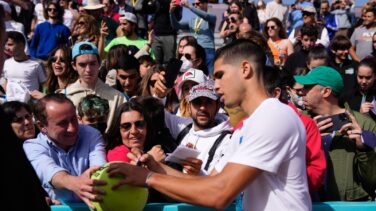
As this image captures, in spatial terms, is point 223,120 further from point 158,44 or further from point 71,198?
point 158,44

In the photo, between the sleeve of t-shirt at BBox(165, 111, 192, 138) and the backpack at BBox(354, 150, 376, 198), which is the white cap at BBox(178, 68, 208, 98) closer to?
the sleeve of t-shirt at BBox(165, 111, 192, 138)

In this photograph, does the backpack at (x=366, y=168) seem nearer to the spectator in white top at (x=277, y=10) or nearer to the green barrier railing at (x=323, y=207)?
the green barrier railing at (x=323, y=207)

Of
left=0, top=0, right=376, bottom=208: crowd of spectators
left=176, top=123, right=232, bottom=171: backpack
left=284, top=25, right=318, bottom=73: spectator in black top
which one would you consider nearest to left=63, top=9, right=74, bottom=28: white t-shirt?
left=0, top=0, right=376, bottom=208: crowd of spectators

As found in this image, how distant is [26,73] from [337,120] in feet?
15.6

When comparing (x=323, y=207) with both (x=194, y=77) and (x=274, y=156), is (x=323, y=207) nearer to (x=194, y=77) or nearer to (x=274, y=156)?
(x=274, y=156)

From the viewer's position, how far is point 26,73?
28.9ft

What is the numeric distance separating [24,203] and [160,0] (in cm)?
1036

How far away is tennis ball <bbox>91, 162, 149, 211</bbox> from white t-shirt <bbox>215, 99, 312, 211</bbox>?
2.26ft

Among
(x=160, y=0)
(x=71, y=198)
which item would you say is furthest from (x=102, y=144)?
(x=160, y=0)

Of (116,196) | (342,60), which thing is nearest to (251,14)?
(342,60)

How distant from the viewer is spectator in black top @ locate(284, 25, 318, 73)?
9.86 meters

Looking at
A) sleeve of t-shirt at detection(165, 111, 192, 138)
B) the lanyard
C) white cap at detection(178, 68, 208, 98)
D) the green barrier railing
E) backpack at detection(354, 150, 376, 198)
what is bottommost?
the green barrier railing

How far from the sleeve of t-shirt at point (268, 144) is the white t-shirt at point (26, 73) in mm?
5733

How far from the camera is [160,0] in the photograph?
40.6ft
